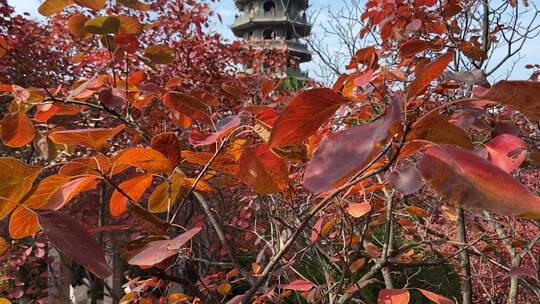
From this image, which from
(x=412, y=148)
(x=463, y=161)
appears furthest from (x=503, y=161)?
(x=463, y=161)

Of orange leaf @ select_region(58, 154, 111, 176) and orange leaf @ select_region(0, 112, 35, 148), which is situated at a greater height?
orange leaf @ select_region(0, 112, 35, 148)

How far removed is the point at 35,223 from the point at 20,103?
21.0 inches

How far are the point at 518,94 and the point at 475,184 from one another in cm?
14

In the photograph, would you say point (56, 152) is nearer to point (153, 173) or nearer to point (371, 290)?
point (153, 173)

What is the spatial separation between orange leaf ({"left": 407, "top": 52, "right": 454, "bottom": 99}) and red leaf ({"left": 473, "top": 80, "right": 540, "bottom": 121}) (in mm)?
76

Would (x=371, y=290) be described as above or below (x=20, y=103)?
below

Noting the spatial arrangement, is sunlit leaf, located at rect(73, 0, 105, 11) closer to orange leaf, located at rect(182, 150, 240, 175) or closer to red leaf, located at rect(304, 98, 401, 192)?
orange leaf, located at rect(182, 150, 240, 175)

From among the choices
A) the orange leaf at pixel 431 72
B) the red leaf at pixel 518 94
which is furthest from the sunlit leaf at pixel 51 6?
the red leaf at pixel 518 94

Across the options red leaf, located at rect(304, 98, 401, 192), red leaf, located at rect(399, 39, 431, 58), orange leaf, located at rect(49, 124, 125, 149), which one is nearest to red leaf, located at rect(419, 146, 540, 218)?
red leaf, located at rect(304, 98, 401, 192)

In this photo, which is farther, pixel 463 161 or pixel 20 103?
pixel 20 103

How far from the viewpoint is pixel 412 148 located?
2.04 feet

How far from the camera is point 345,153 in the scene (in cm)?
39

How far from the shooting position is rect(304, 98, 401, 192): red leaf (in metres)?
0.37

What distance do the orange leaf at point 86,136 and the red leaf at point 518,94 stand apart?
0.49m
